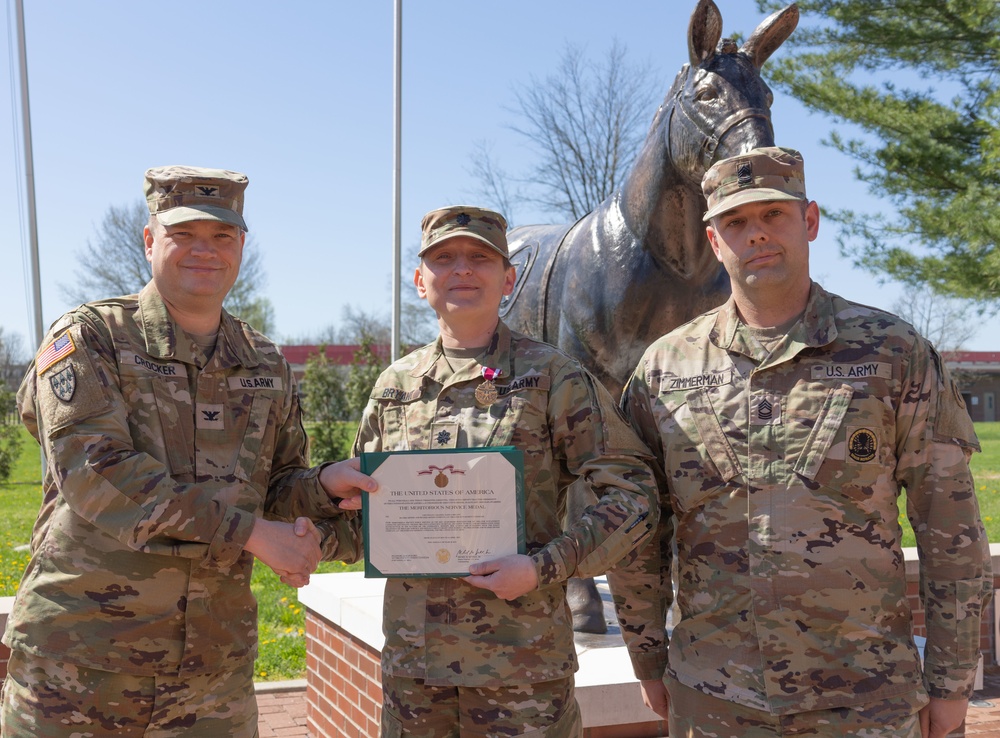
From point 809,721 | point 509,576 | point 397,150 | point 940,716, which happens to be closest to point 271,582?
point 397,150

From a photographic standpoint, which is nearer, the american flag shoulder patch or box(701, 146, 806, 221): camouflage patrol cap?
box(701, 146, 806, 221): camouflage patrol cap

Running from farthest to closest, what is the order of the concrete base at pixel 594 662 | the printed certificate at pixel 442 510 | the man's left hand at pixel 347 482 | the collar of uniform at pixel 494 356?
the concrete base at pixel 594 662
the collar of uniform at pixel 494 356
the man's left hand at pixel 347 482
the printed certificate at pixel 442 510

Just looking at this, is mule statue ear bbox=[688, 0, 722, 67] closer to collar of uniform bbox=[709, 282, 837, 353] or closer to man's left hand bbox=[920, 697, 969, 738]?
collar of uniform bbox=[709, 282, 837, 353]

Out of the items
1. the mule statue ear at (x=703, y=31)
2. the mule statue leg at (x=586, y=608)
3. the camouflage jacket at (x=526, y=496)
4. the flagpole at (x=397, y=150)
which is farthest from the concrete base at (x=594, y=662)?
the flagpole at (x=397, y=150)

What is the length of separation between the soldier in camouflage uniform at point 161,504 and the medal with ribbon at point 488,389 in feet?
1.40

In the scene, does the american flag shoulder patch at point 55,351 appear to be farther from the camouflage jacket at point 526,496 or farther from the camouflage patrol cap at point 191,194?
the camouflage jacket at point 526,496

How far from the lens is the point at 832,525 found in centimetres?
271

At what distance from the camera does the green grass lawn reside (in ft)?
23.5

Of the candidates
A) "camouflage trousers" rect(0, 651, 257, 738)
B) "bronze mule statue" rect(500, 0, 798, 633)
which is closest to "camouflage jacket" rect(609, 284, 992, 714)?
"camouflage trousers" rect(0, 651, 257, 738)

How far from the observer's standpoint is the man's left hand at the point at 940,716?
269cm

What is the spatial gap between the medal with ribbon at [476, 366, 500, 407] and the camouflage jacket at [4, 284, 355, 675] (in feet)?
2.04

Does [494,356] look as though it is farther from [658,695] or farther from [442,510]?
[658,695]

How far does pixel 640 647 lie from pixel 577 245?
2718 millimetres

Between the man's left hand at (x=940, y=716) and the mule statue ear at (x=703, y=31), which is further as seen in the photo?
the mule statue ear at (x=703, y=31)
